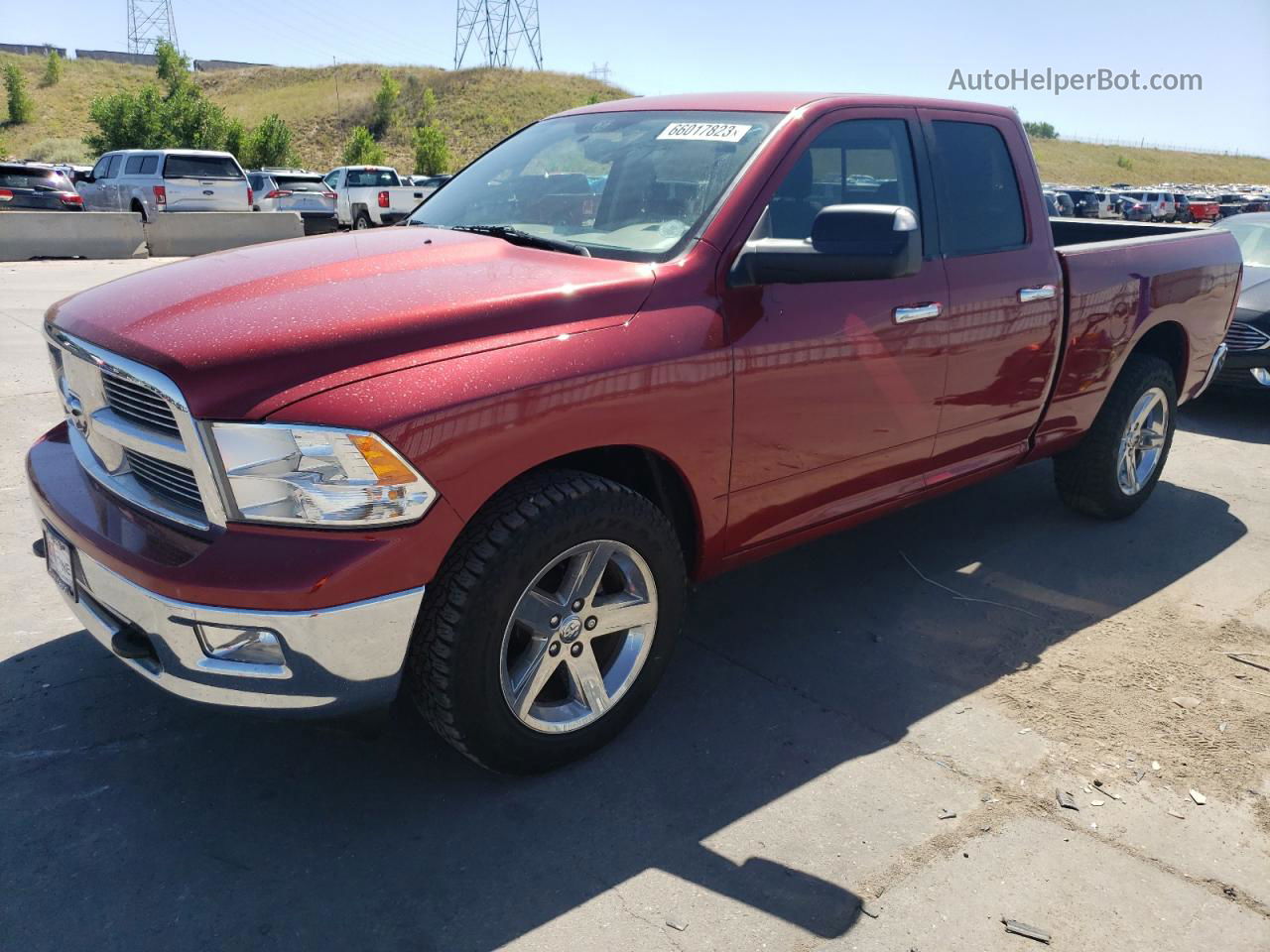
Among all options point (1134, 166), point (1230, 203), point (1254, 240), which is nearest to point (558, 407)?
point (1254, 240)

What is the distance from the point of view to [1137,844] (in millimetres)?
2766

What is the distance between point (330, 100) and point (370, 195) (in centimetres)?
5128

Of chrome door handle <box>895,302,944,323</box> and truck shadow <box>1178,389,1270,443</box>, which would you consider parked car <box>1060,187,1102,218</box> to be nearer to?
truck shadow <box>1178,389,1270,443</box>

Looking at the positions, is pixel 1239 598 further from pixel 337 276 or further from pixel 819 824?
pixel 337 276

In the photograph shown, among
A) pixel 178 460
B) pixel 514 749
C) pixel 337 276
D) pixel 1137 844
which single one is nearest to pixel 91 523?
pixel 178 460

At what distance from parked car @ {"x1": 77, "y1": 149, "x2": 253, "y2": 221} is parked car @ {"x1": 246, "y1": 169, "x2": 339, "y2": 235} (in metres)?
2.33

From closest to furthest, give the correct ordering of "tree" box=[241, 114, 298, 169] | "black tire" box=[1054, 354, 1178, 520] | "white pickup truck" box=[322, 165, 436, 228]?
"black tire" box=[1054, 354, 1178, 520] < "white pickup truck" box=[322, 165, 436, 228] < "tree" box=[241, 114, 298, 169]

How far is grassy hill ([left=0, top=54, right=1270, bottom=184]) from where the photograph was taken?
2462 inches

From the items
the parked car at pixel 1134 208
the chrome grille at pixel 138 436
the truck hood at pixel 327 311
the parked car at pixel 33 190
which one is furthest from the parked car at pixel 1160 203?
the chrome grille at pixel 138 436

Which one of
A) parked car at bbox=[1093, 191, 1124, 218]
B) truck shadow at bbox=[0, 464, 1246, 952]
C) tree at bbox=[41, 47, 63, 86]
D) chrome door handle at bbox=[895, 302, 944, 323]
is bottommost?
truck shadow at bbox=[0, 464, 1246, 952]

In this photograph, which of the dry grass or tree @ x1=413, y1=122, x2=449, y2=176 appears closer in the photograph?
tree @ x1=413, y1=122, x2=449, y2=176

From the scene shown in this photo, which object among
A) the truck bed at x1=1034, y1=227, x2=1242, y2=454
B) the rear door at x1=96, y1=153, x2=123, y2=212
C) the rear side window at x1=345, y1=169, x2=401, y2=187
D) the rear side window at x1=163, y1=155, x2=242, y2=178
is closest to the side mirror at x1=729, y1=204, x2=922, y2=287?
the truck bed at x1=1034, y1=227, x2=1242, y2=454

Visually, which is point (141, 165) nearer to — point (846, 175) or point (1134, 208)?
point (846, 175)

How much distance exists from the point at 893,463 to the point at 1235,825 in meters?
1.54
